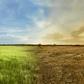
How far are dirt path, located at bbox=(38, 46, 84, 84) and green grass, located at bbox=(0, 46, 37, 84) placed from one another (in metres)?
0.10

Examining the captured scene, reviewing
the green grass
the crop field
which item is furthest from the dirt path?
the green grass

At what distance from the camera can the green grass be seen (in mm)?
3131

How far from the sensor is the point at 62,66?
317 cm

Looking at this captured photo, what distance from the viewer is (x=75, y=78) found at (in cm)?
314

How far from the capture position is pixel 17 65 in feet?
10.5

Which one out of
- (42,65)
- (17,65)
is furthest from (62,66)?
(17,65)

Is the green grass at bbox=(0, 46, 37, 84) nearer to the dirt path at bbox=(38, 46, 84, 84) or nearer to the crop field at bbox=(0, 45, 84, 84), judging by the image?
the crop field at bbox=(0, 45, 84, 84)

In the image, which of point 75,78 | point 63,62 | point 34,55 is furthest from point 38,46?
point 75,78

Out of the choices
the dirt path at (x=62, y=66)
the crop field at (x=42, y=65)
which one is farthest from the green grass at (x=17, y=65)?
the dirt path at (x=62, y=66)

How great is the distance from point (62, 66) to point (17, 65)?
518 mm

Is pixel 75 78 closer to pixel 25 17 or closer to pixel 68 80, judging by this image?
pixel 68 80

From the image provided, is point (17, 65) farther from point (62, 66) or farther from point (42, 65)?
point (62, 66)

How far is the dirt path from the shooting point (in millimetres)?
3141

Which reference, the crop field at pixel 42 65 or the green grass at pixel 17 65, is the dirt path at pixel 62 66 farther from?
the green grass at pixel 17 65
